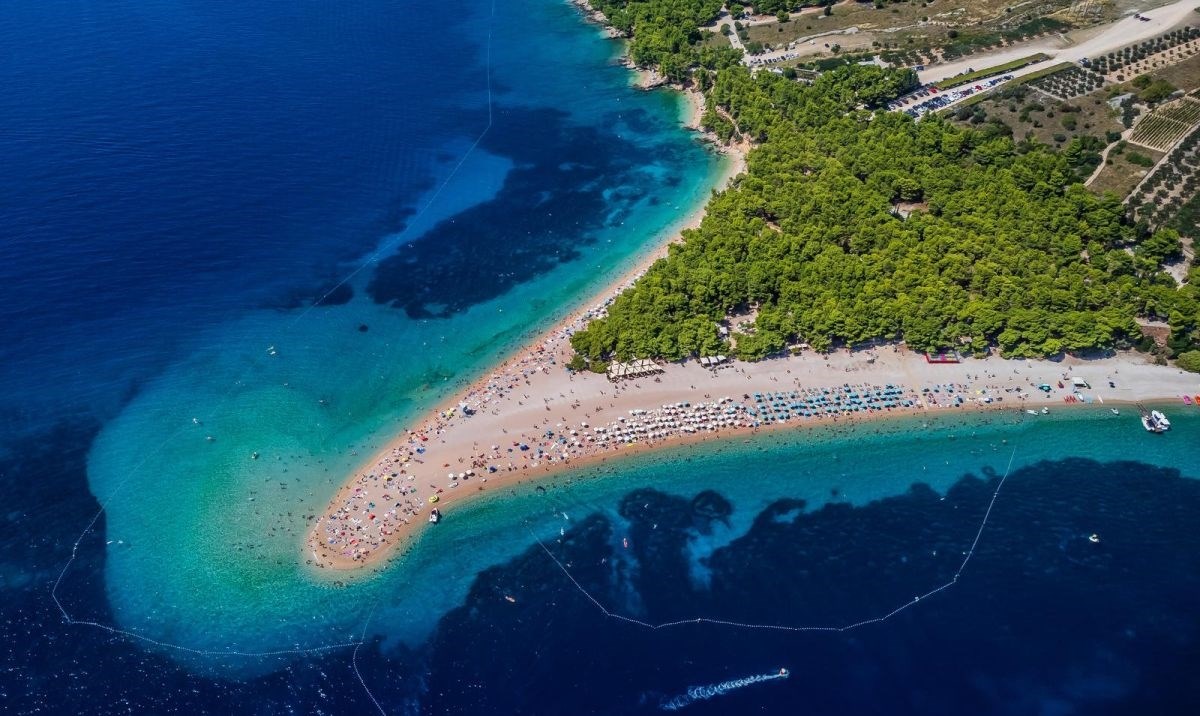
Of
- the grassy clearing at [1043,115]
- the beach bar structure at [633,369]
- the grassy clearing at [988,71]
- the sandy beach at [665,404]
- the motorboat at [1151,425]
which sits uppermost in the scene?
the grassy clearing at [988,71]

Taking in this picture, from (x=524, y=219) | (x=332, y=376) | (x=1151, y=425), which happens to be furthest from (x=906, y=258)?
(x=332, y=376)

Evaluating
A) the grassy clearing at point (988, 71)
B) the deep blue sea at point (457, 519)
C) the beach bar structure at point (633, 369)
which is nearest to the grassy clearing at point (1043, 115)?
the grassy clearing at point (988, 71)

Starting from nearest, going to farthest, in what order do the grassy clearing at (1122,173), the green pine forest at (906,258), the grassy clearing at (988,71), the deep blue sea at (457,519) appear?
1. the deep blue sea at (457,519)
2. the green pine forest at (906,258)
3. the grassy clearing at (1122,173)
4. the grassy clearing at (988,71)

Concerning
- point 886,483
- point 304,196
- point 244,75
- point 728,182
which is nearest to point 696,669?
point 886,483

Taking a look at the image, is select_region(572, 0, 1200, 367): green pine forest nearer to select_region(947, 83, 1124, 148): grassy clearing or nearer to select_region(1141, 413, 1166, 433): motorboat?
select_region(947, 83, 1124, 148): grassy clearing

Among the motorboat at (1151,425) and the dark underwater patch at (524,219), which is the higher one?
the dark underwater patch at (524,219)

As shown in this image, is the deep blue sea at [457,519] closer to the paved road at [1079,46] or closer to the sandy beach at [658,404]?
the sandy beach at [658,404]
